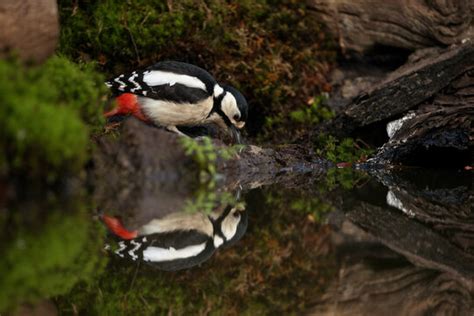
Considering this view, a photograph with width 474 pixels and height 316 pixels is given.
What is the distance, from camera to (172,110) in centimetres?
844

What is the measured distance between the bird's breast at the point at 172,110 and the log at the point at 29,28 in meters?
1.67

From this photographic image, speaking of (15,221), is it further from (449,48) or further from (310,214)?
(449,48)

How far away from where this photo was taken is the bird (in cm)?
831

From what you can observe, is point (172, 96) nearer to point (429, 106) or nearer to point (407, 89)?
point (407, 89)

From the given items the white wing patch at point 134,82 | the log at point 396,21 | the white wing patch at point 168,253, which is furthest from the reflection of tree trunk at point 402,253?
the log at point 396,21

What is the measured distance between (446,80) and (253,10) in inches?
100

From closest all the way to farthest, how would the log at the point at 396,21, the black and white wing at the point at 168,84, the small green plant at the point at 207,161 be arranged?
the small green plant at the point at 207,161
the black and white wing at the point at 168,84
the log at the point at 396,21

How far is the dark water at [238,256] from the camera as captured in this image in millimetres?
4152

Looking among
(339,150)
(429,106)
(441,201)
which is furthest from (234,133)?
(441,201)

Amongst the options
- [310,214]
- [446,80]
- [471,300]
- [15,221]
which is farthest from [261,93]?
[471,300]

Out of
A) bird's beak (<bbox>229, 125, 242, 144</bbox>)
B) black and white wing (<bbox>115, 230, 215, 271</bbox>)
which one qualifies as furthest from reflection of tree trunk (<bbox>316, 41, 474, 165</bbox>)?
black and white wing (<bbox>115, 230, 215, 271</bbox>)

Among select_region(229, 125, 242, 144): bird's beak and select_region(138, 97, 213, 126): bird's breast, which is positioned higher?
select_region(138, 97, 213, 126): bird's breast

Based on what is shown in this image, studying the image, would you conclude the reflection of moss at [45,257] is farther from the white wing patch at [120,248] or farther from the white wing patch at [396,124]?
the white wing patch at [396,124]

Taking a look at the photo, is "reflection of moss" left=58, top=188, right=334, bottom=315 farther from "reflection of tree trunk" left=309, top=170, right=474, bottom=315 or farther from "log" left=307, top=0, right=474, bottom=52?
"log" left=307, top=0, right=474, bottom=52
